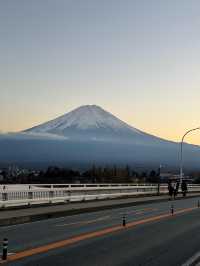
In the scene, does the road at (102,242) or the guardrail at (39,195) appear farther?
the guardrail at (39,195)

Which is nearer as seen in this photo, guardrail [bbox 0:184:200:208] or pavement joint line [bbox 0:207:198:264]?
pavement joint line [bbox 0:207:198:264]

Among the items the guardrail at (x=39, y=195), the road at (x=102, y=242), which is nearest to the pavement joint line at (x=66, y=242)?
the road at (x=102, y=242)

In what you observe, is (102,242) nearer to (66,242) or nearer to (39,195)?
(66,242)

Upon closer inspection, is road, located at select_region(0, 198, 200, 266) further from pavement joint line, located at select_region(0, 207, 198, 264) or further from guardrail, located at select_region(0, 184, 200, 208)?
guardrail, located at select_region(0, 184, 200, 208)

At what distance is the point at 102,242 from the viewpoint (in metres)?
15.3

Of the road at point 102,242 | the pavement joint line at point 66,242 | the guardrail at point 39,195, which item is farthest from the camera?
the guardrail at point 39,195

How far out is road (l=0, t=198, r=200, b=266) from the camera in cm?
1209

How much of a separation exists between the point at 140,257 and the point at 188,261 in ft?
3.43

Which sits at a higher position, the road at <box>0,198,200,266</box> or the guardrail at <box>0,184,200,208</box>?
the guardrail at <box>0,184,200,208</box>

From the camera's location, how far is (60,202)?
3291 centimetres

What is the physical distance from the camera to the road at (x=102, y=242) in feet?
39.7

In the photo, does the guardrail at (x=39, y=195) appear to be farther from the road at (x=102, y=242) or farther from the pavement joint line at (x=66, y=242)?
the pavement joint line at (x=66, y=242)

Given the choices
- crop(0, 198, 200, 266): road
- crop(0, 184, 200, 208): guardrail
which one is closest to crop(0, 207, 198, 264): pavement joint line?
crop(0, 198, 200, 266): road

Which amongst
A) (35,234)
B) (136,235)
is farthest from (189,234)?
(35,234)
